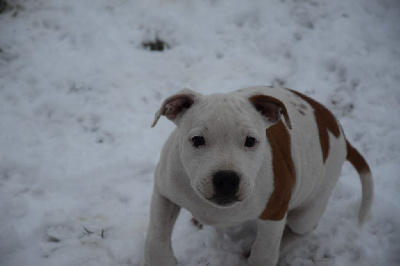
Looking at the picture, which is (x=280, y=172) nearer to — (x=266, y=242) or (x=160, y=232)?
(x=266, y=242)

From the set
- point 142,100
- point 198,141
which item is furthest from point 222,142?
point 142,100

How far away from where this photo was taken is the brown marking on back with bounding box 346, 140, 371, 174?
282cm

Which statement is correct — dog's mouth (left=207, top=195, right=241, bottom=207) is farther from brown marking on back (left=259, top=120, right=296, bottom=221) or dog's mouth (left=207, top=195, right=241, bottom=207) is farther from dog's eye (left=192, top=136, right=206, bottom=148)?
brown marking on back (left=259, top=120, right=296, bottom=221)

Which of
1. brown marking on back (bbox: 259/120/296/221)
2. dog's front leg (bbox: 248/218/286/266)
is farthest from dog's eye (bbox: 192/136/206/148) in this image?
dog's front leg (bbox: 248/218/286/266)

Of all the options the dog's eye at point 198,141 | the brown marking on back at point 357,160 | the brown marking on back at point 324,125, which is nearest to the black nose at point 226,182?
the dog's eye at point 198,141

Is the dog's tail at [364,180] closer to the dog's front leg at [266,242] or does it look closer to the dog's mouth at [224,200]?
the dog's front leg at [266,242]

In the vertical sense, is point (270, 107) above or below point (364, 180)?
above

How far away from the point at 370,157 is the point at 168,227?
2584 mm

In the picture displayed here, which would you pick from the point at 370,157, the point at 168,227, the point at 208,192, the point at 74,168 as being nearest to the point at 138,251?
the point at 168,227

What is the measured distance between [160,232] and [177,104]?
95 centimetres

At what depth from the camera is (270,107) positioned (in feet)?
7.04

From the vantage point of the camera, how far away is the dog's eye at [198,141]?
190 centimetres

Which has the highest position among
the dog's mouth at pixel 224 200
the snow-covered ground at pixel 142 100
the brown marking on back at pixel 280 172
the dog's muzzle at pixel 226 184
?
the dog's muzzle at pixel 226 184

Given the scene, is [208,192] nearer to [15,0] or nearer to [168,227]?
[168,227]
